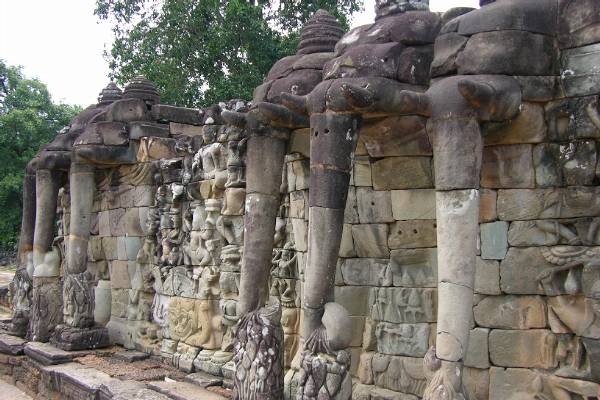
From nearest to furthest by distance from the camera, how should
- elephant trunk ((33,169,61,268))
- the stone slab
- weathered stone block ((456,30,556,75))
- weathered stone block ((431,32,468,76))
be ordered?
weathered stone block ((456,30,556,75)) → weathered stone block ((431,32,468,76)) → the stone slab → elephant trunk ((33,169,61,268))

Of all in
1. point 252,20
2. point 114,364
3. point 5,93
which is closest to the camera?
point 114,364

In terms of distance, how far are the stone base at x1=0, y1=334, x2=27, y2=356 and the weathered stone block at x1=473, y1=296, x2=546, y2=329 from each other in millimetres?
8151

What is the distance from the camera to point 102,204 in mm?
11047

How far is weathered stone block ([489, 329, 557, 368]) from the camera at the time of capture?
5.09 metres

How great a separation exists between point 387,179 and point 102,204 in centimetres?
640

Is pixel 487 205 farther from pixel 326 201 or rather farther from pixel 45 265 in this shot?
pixel 45 265

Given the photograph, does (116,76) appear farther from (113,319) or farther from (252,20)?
(113,319)

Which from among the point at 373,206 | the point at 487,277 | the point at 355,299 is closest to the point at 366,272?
the point at 355,299

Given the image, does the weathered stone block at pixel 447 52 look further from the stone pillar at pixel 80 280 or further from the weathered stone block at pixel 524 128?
the stone pillar at pixel 80 280

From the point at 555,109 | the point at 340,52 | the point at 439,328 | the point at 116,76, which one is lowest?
the point at 439,328

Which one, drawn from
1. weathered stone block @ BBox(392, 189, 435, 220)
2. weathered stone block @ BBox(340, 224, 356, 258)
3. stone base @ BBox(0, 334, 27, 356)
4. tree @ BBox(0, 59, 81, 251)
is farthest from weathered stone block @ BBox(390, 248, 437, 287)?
tree @ BBox(0, 59, 81, 251)

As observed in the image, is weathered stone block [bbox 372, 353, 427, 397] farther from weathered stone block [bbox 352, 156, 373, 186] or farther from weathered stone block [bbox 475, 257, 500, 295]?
weathered stone block [bbox 352, 156, 373, 186]

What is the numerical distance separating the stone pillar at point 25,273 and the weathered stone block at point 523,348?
8782 millimetres

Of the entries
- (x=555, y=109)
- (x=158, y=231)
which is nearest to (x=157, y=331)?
(x=158, y=231)
